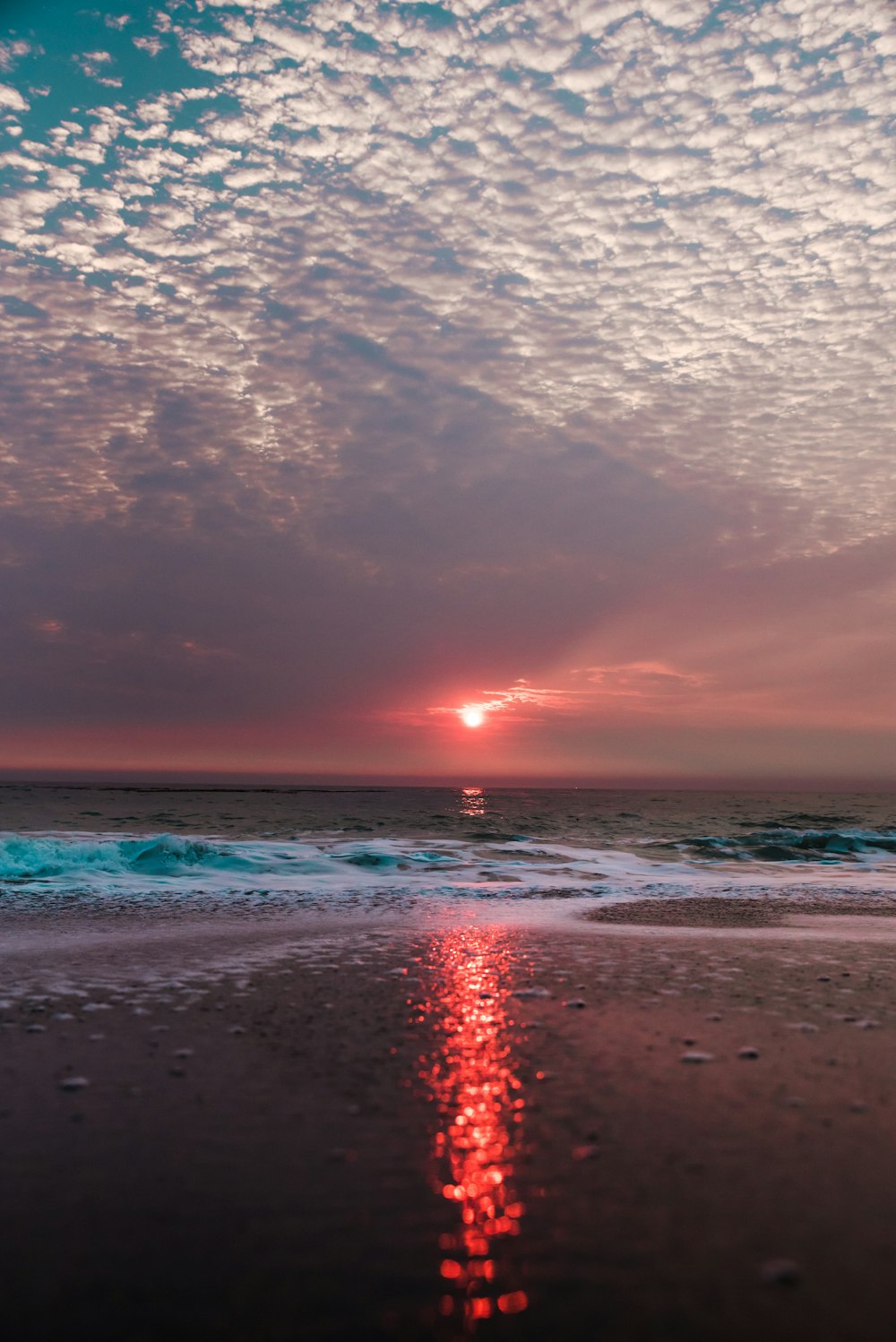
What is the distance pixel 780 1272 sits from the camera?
218 cm

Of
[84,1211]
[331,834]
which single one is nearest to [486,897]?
[84,1211]

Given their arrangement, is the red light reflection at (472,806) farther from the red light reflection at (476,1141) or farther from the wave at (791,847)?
the red light reflection at (476,1141)

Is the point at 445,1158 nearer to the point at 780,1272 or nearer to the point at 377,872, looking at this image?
the point at 780,1272

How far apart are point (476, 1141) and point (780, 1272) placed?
3.70 feet

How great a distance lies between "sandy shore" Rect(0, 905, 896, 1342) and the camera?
80.1 inches

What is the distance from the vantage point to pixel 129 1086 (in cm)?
Answer: 344

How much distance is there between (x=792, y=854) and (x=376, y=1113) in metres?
20.6

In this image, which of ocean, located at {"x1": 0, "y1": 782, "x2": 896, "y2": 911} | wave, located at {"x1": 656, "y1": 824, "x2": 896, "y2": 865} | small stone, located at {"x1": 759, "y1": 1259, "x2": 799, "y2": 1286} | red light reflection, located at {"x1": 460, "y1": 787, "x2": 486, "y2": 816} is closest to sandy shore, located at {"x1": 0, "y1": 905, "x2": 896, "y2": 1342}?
small stone, located at {"x1": 759, "y1": 1259, "x2": 799, "y2": 1286}

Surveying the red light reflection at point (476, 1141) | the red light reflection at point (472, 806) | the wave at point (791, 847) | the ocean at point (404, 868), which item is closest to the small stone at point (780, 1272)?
the red light reflection at point (476, 1141)

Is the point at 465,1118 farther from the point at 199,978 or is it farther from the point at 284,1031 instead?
Answer: the point at 199,978

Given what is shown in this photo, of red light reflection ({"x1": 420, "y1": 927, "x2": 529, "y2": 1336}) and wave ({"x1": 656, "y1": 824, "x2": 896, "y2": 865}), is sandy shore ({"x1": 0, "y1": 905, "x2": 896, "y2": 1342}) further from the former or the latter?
wave ({"x1": 656, "y1": 824, "x2": 896, "y2": 865})

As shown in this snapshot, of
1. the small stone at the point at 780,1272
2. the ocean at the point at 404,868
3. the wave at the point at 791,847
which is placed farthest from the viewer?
the wave at the point at 791,847

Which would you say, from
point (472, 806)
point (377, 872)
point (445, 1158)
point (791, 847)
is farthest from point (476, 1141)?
point (472, 806)

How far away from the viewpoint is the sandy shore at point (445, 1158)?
2.04 m
